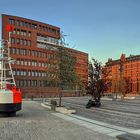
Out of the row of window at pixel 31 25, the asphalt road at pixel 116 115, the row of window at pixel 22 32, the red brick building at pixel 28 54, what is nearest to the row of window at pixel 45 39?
the red brick building at pixel 28 54

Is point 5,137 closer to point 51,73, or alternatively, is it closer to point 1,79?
point 1,79

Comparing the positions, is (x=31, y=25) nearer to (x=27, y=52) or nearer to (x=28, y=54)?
(x=27, y=52)

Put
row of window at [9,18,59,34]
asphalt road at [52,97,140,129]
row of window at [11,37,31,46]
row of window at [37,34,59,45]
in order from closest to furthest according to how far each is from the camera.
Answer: asphalt road at [52,97,140,129] < row of window at [11,37,31,46] < row of window at [9,18,59,34] < row of window at [37,34,59,45]

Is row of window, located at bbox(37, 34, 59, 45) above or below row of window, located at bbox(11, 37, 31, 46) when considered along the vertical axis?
above

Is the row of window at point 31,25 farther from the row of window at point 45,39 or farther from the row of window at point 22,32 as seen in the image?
the row of window at point 45,39

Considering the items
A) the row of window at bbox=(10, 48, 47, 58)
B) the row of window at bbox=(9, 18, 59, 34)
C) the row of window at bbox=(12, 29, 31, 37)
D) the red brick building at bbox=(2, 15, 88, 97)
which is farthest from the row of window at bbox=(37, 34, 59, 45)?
the row of window at bbox=(10, 48, 47, 58)

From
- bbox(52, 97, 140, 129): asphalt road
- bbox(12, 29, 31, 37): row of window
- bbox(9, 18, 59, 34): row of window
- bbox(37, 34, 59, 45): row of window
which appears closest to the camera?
bbox(52, 97, 140, 129): asphalt road

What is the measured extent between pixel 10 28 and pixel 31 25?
86.3m

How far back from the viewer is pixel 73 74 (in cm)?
2869

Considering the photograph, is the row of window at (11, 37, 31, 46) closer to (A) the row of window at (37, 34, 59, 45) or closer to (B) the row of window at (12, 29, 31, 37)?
(B) the row of window at (12, 29, 31, 37)

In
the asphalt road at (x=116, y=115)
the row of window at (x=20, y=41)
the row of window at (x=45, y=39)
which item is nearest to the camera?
the asphalt road at (x=116, y=115)

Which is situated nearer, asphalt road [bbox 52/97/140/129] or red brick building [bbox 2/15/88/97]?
asphalt road [bbox 52/97/140/129]

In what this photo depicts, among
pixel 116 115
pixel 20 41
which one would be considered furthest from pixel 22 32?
pixel 116 115

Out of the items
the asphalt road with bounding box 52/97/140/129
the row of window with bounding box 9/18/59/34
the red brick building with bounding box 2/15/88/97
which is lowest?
the asphalt road with bounding box 52/97/140/129
